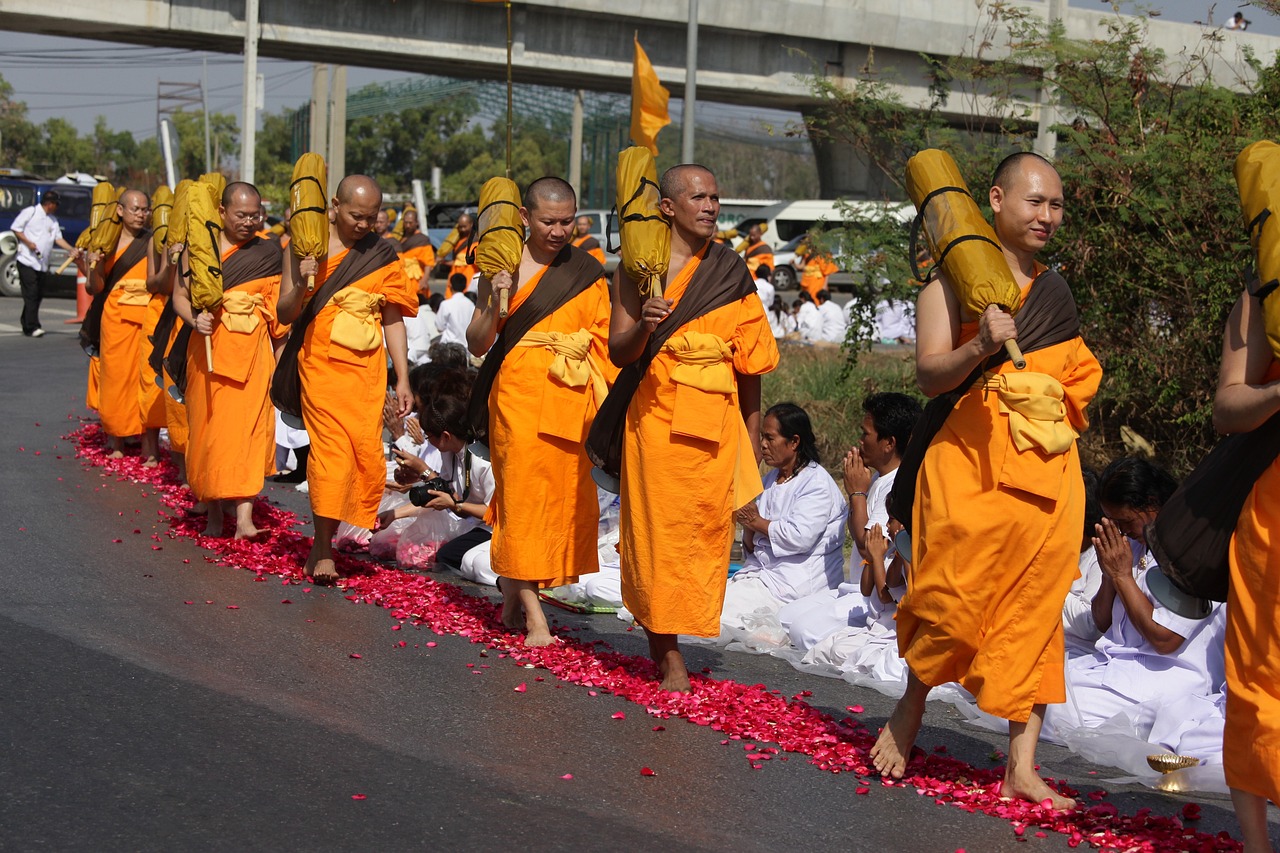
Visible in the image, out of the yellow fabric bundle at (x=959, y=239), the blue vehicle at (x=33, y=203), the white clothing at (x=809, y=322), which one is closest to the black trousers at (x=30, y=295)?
the blue vehicle at (x=33, y=203)

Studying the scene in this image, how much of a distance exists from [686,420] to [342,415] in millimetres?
2577

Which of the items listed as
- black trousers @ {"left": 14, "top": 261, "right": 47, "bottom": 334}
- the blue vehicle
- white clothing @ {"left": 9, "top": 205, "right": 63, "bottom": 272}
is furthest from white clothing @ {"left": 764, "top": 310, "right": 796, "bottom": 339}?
the blue vehicle

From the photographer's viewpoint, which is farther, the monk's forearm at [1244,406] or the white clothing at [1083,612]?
the white clothing at [1083,612]

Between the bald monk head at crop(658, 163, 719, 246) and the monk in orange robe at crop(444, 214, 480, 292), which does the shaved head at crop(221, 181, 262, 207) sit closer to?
the bald monk head at crop(658, 163, 719, 246)

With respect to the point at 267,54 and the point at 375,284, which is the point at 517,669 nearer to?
the point at 375,284

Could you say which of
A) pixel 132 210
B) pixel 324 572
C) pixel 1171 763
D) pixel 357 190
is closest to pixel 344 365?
pixel 357 190

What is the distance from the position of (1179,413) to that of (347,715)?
6.10 meters

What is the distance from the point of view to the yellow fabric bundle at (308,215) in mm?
7336

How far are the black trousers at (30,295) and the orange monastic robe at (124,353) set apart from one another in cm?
996

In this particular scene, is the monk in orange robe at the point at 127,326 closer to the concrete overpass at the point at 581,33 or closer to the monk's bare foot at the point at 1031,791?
the monk's bare foot at the point at 1031,791

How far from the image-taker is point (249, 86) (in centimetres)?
2436

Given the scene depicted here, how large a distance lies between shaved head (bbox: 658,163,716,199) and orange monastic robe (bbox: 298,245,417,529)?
7.81ft

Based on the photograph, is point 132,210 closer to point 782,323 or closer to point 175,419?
point 175,419

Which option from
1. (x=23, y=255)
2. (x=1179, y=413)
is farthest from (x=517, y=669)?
(x=23, y=255)
